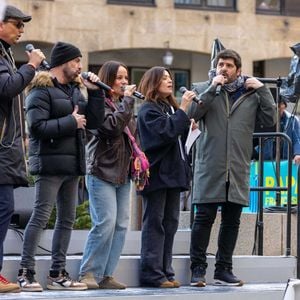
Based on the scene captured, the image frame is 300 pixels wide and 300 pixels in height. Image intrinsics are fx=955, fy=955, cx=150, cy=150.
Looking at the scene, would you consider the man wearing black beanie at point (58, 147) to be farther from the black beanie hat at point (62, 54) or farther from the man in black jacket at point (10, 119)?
the man in black jacket at point (10, 119)

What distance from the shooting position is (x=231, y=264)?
27.3 feet

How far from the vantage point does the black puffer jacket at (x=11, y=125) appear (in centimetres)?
691

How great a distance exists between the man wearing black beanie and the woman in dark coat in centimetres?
64

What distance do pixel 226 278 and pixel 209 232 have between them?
0.43 m

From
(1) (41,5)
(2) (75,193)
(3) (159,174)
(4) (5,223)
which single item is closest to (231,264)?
(3) (159,174)

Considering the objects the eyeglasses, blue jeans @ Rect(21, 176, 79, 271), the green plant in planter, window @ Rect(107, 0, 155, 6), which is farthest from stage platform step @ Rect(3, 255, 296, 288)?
window @ Rect(107, 0, 155, 6)

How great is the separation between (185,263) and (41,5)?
53.2ft

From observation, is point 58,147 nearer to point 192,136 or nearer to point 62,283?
point 62,283

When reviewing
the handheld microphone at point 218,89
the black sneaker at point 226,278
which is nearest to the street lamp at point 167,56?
the handheld microphone at point 218,89

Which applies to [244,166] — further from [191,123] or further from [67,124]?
[67,124]

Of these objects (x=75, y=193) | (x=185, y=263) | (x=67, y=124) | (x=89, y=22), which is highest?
(x=89, y=22)

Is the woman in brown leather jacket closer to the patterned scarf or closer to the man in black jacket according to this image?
the man in black jacket

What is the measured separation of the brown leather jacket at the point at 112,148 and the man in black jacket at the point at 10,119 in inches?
29.6

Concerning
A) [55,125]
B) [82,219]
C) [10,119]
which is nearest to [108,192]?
[55,125]
